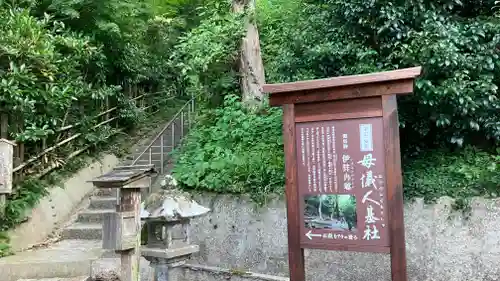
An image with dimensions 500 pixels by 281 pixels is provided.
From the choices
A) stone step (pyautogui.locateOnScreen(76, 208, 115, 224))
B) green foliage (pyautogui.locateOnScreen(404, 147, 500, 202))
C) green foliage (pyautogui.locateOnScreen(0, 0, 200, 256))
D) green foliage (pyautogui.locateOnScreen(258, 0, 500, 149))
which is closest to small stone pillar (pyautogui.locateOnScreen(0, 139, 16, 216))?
green foliage (pyautogui.locateOnScreen(0, 0, 200, 256))

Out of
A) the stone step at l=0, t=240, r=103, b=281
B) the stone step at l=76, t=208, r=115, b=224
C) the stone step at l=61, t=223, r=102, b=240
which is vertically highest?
the stone step at l=76, t=208, r=115, b=224

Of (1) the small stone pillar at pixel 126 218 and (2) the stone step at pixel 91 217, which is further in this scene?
(2) the stone step at pixel 91 217

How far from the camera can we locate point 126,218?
4.41 meters

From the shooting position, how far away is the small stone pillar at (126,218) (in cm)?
432

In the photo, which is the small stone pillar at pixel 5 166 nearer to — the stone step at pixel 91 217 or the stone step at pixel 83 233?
the stone step at pixel 83 233

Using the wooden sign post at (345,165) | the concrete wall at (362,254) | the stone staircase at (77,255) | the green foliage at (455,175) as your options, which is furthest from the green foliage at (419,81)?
the stone staircase at (77,255)

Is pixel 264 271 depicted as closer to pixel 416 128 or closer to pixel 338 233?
pixel 338 233

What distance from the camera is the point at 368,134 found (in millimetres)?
4781

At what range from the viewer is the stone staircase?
6297 mm

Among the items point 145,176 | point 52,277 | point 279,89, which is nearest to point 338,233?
point 279,89

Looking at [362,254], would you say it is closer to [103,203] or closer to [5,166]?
[103,203]

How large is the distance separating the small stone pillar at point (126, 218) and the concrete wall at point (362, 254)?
8.96 ft

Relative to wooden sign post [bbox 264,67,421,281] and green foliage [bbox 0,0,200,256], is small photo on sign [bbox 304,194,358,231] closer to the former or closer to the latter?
wooden sign post [bbox 264,67,421,281]

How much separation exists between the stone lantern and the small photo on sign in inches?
48.3
